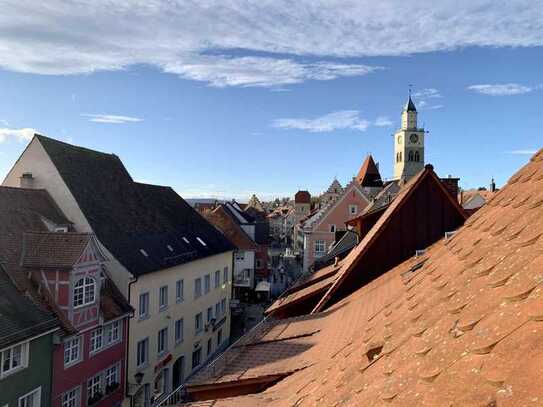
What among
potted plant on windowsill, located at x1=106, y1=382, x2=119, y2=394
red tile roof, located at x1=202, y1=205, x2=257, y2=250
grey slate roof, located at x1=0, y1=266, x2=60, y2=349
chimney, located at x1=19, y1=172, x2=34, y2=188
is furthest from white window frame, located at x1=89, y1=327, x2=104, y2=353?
red tile roof, located at x1=202, y1=205, x2=257, y2=250

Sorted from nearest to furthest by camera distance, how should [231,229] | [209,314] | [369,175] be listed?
[209,314], [231,229], [369,175]

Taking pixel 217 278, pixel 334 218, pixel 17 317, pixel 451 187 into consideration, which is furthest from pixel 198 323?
pixel 334 218

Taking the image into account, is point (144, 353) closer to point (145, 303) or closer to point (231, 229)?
point (145, 303)

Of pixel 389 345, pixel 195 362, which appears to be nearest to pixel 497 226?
pixel 389 345

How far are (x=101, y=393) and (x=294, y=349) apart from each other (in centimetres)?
1402

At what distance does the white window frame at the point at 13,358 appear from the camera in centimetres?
1395

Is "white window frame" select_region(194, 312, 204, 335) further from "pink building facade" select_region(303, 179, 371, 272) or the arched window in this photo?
"pink building facade" select_region(303, 179, 371, 272)

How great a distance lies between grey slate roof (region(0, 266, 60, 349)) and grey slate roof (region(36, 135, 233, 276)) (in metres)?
5.96

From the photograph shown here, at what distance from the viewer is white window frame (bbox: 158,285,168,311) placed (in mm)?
24922

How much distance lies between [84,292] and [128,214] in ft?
29.6

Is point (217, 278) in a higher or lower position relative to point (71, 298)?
lower

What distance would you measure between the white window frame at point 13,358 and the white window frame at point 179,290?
12.0 m

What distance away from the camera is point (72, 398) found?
17984 mm

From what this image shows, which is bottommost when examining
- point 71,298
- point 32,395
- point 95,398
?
point 95,398
